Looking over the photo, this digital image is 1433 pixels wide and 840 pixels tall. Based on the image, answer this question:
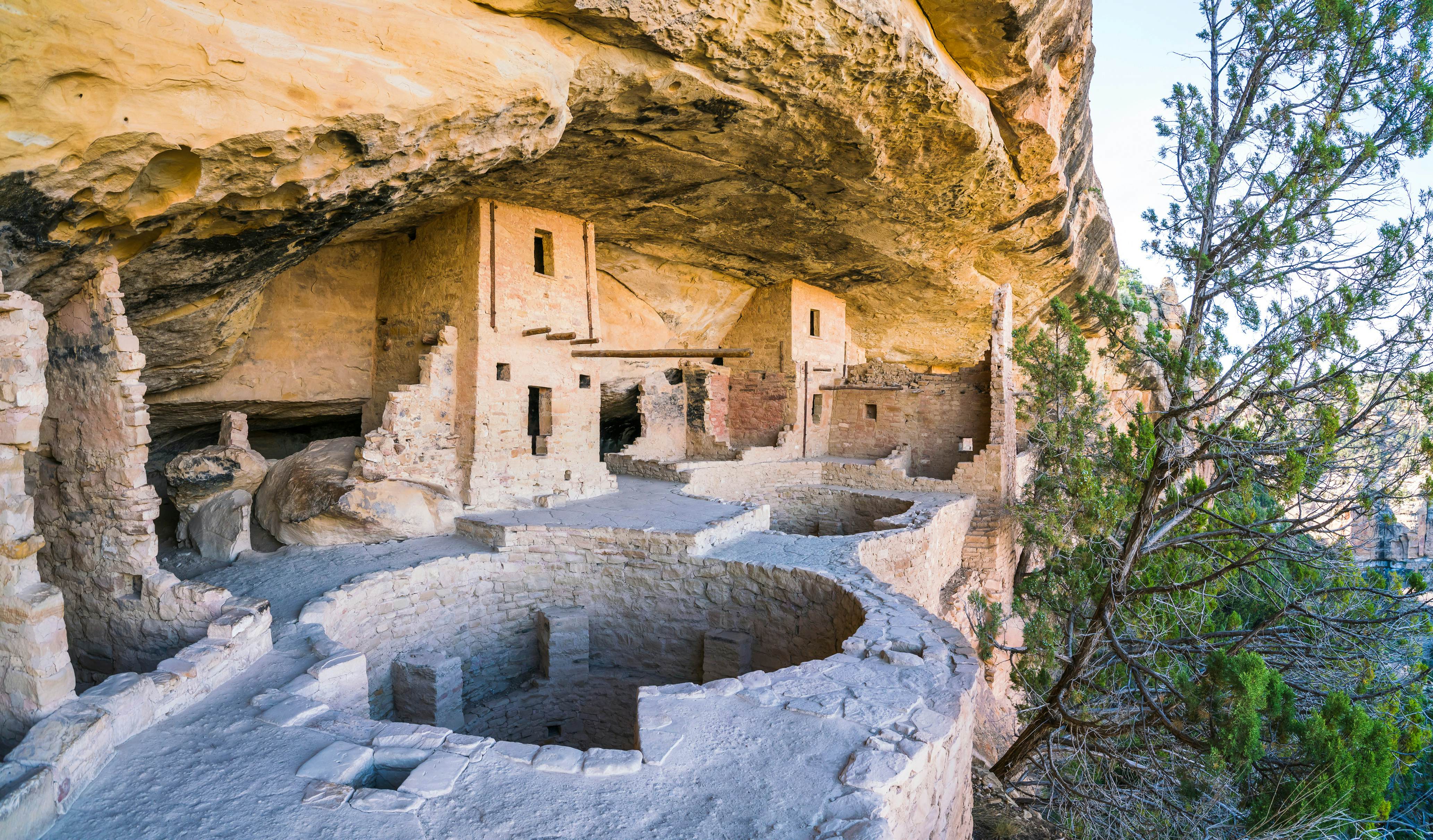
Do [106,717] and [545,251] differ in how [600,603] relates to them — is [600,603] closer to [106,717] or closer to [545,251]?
[106,717]

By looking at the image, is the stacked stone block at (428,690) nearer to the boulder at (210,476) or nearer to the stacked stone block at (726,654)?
the stacked stone block at (726,654)

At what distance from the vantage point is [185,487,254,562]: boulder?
248 inches

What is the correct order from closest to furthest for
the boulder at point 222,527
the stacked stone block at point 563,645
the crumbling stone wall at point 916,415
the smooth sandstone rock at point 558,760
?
the smooth sandstone rock at point 558,760 < the stacked stone block at point 563,645 < the boulder at point 222,527 < the crumbling stone wall at point 916,415

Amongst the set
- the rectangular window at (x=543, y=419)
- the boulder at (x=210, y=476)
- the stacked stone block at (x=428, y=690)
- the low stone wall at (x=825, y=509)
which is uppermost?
the rectangular window at (x=543, y=419)

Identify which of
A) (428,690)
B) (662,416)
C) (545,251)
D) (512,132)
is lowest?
(428,690)

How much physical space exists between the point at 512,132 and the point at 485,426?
3.39m

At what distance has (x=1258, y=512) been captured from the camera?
Answer: 20.2ft

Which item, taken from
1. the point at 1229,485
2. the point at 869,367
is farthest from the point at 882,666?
the point at 869,367

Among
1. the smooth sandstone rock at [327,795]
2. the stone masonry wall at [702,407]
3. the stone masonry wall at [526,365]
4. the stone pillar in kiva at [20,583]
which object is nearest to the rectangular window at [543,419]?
the stone masonry wall at [526,365]

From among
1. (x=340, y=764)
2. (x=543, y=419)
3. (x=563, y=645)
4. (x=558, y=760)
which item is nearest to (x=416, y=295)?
(x=543, y=419)

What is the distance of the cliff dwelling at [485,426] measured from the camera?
303 centimetres

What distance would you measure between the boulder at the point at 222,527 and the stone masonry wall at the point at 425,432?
3.48ft

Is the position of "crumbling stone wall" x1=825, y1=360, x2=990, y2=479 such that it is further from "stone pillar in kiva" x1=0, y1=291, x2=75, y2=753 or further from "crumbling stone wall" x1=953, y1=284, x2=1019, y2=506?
"stone pillar in kiva" x1=0, y1=291, x2=75, y2=753

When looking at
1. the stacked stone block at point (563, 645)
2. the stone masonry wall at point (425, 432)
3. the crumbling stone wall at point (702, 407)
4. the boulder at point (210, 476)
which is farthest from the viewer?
the crumbling stone wall at point (702, 407)
